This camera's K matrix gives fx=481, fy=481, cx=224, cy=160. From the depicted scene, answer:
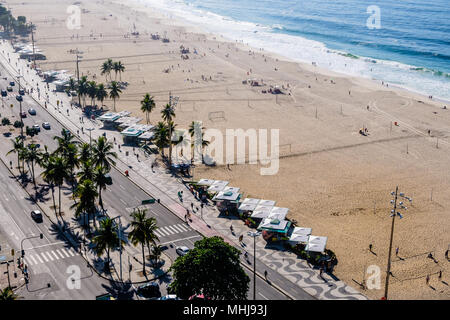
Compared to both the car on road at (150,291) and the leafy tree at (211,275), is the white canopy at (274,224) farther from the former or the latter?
the car on road at (150,291)

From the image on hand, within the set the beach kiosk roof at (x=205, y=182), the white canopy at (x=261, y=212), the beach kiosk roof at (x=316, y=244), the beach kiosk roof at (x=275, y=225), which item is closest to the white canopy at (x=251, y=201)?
the white canopy at (x=261, y=212)

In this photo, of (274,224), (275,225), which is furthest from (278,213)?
(275,225)

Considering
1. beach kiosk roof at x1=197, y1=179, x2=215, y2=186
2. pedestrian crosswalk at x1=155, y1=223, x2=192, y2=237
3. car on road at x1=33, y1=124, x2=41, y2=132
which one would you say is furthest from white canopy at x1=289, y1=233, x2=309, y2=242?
car on road at x1=33, y1=124, x2=41, y2=132

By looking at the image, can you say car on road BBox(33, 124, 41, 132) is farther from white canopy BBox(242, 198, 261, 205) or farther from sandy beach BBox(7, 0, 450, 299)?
white canopy BBox(242, 198, 261, 205)

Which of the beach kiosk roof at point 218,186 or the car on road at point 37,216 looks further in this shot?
the beach kiosk roof at point 218,186

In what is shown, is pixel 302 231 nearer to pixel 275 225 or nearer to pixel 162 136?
pixel 275 225
